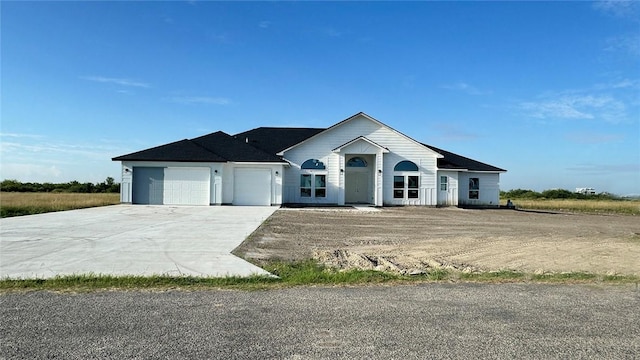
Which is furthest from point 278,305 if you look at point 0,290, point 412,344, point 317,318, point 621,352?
point 0,290

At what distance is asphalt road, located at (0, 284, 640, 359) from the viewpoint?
3.51m

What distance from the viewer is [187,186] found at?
24438 mm

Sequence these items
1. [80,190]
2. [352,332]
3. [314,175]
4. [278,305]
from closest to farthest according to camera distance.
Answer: [352,332], [278,305], [314,175], [80,190]

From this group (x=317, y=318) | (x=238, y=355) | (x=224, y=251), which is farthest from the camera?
(x=224, y=251)

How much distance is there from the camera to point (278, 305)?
15.9ft

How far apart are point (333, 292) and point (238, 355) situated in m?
2.26

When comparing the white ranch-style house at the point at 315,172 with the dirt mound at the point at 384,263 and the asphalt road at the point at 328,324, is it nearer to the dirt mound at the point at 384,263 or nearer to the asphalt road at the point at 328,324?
the dirt mound at the point at 384,263

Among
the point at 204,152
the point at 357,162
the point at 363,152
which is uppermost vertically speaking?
the point at 363,152

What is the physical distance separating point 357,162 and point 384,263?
20.7 metres

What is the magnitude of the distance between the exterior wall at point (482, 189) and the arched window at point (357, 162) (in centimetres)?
697

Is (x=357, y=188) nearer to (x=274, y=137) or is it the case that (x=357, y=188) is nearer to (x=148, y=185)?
(x=274, y=137)

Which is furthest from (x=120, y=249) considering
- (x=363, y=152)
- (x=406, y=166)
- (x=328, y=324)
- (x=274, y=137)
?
(x=274, y=137)

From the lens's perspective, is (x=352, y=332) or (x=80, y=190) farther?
(x=80, y=190)

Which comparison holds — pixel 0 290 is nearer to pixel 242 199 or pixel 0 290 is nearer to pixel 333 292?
pixel 333 292
